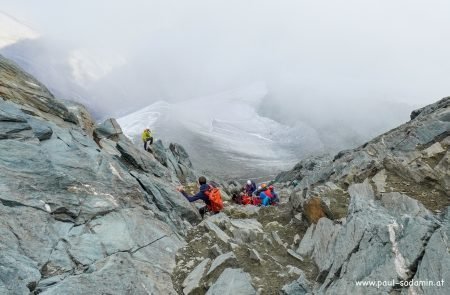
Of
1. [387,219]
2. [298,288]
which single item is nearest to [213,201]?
[298,288]

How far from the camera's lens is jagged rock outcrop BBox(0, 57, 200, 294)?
11.7 meters

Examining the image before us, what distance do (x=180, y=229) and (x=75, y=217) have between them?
5420 mm

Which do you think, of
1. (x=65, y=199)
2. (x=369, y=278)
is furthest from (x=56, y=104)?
(x=369, y=278)

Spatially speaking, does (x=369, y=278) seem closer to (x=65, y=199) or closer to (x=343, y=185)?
(x=65, y=199)

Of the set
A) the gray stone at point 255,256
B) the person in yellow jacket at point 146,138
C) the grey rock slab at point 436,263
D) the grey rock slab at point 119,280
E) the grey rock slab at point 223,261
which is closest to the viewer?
the grey rock slab at point 436,263

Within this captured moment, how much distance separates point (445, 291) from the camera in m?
9.09

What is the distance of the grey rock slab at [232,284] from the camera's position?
12859 mm

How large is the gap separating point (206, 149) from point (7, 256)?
16195 cm

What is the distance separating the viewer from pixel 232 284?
43.1 ft

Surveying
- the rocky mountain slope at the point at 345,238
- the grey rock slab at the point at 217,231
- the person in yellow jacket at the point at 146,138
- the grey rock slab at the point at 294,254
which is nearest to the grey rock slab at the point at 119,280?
the rocky mountain slope at the point at 345,238

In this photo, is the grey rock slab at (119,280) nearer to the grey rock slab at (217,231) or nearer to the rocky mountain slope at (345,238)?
the rocky mountain slope at (345,238)

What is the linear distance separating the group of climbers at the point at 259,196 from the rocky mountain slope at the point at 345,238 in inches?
116

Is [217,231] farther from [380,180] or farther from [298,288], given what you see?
[380,180]

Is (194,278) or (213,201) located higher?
(194,278)
